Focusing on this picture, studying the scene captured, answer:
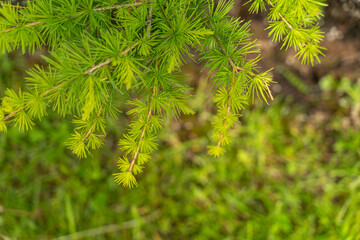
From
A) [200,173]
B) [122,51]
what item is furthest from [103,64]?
[200,173]

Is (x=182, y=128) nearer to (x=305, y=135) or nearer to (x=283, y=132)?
(x=283, y=132)

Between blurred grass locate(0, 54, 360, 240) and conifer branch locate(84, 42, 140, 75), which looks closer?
conifer branch locate(84, 42, 140, 75)

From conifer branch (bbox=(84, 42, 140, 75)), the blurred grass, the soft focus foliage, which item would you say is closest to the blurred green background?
the blurred grass

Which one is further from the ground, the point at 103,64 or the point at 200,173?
the point at 103,64

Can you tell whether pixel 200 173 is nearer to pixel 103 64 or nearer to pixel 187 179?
pixel 187 179

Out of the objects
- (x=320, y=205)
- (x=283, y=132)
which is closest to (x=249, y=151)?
(x=283, y=132)

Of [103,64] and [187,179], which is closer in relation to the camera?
[103,64]

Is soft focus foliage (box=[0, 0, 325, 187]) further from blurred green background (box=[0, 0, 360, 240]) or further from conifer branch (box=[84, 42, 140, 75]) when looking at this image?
blurred green background (box=[0, 0, 360, 240])
